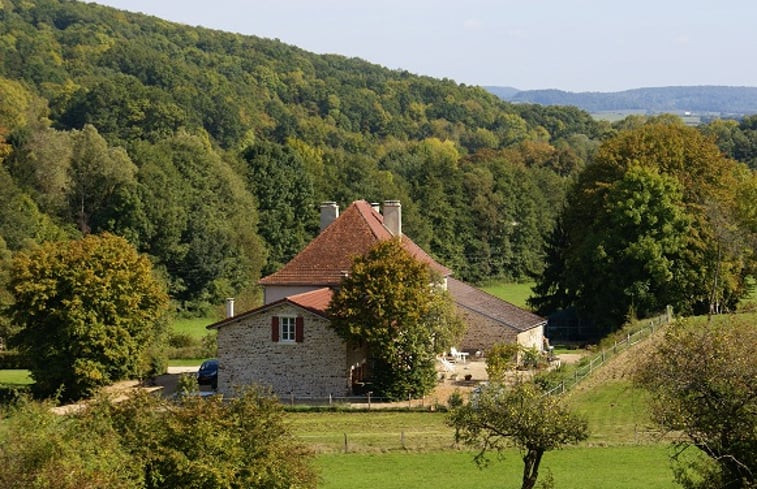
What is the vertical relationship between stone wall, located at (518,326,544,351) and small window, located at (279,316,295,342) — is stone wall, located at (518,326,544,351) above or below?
below

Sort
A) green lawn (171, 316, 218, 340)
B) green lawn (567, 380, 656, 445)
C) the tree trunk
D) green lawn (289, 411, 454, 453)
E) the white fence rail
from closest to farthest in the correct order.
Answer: the tree trunk < green lawn (289, 411, 454, 453) < green lawn (567, 380, 656, 445) < the white fence rail < green lawn (171, 316, 218, 340)

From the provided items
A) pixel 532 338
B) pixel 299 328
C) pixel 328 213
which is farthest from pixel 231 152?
pixel 299 328

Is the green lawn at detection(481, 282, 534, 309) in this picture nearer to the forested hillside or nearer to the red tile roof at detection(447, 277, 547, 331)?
the forested hillside

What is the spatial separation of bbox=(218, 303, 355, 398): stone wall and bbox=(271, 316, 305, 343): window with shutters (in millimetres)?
144

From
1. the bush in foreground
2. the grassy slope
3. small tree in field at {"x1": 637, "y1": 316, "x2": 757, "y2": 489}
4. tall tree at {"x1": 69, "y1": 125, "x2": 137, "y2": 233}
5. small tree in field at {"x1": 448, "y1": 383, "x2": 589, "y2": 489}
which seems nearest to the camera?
the bush in foreground

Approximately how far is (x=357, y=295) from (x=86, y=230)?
3792 centimetres

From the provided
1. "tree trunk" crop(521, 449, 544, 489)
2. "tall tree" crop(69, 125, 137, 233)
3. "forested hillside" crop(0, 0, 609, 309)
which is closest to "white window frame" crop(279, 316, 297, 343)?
"tree trunk" crop(521, 449, 544, 489)

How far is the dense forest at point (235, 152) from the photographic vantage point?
77438 mm

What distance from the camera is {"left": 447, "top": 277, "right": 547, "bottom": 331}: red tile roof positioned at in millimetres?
54875

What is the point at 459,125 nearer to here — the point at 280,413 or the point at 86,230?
the point at 86,230

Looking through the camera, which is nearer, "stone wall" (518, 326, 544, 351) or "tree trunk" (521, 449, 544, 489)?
"tree trunk" (521, 449, 544, 489)

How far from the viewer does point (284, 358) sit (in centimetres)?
4456

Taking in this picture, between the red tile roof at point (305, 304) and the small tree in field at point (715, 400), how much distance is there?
21526 mm

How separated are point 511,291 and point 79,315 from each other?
52.3 m
